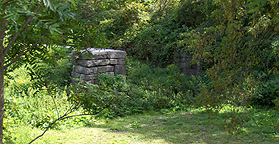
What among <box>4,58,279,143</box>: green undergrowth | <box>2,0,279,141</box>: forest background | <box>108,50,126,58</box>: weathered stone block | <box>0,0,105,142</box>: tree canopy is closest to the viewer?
<box>0,0,105,142</box>: tree canopy

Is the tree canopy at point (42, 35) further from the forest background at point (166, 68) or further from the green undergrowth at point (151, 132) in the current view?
the green undergrowth at point (151, 132)

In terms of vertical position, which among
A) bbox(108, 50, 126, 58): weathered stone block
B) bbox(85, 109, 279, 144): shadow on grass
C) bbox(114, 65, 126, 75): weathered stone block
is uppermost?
bbox(108, 50, 126, 58): weathered stone block

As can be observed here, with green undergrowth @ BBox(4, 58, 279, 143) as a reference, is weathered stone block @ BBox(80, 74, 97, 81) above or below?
above

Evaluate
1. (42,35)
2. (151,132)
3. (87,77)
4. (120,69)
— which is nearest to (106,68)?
(120,69)

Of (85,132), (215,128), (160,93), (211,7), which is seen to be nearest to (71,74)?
(160,93)

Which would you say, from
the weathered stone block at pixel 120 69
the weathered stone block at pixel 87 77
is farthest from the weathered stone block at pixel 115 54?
the weathered stone block at pixel 87 77

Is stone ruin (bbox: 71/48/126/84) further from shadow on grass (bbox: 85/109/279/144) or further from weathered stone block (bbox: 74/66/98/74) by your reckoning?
shadow on grass (bbox: 85/109/279/144)

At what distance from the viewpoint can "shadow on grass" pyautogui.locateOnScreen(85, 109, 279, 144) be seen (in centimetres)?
386

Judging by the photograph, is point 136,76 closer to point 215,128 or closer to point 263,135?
point 215,128

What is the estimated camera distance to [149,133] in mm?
4238

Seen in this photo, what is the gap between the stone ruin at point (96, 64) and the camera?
6367 millimetres

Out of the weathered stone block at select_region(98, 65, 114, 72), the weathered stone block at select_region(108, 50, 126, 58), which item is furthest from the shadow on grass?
the weathered stone block at select_region(108, 50, 126, 58)

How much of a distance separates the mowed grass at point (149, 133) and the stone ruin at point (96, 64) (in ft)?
6.10

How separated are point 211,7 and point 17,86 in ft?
19.8
